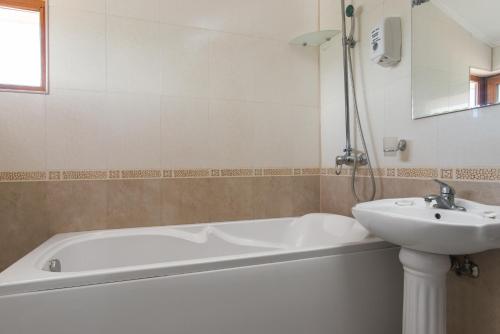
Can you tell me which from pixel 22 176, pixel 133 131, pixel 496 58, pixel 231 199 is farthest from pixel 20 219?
pixel 496 58

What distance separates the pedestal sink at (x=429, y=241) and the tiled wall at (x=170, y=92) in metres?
1.13

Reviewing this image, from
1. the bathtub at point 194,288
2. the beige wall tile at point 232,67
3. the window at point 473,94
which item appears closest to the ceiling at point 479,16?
the window at point 473,94

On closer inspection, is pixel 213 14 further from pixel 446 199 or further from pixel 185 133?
pixel 446 199

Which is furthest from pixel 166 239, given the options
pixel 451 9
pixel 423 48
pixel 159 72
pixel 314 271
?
pixel 451 9

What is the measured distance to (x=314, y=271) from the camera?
49.8 inches

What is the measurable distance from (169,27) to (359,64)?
1293 mm

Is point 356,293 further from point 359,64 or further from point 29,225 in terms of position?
point 29,225

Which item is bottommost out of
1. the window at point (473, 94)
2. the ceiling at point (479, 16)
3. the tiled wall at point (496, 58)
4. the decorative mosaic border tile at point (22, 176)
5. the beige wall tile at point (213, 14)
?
the decorative mosaic border tile at point (22, 176)

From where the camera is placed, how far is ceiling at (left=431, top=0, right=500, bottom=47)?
→ 116 cm

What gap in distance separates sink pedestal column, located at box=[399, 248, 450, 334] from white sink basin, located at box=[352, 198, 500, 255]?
99mm

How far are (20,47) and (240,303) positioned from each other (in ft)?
6.34

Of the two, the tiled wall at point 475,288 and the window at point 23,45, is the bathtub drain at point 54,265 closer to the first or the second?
the window at point 23,45

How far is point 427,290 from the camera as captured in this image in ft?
3.43

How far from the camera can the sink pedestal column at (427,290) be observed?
1.02m
